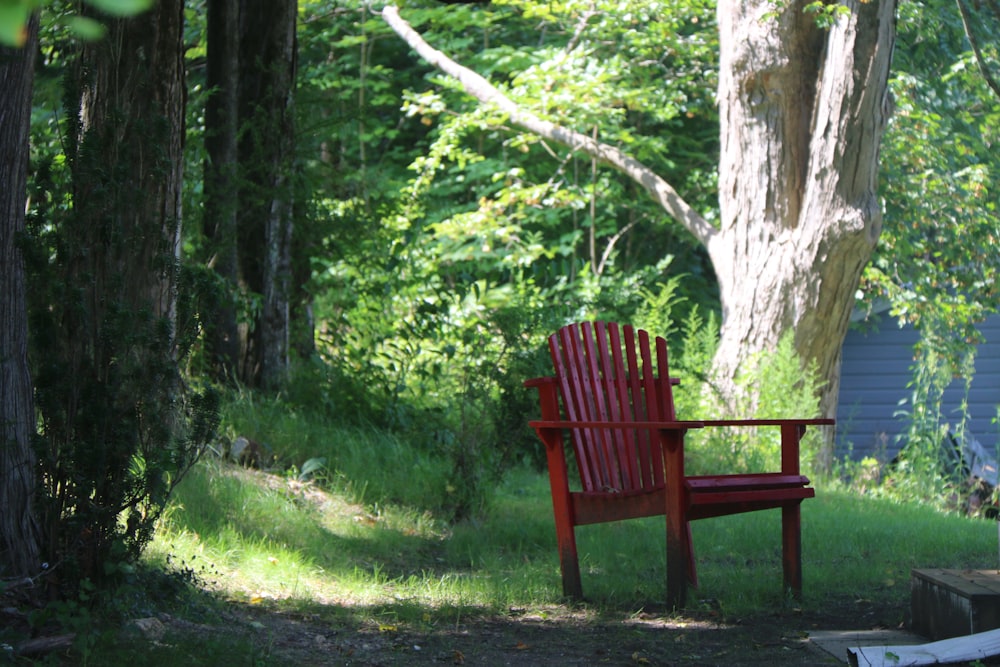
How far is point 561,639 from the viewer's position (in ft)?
13.9

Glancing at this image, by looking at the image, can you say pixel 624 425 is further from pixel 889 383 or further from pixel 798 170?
pixel 889 383

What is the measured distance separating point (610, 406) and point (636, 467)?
0.31m

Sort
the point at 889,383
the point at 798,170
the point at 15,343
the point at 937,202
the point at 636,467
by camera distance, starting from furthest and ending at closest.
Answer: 1. the point at 889,383
2. the point at 937,202
3. the point at 798,170
4. the point at 636,467
5. the point at 15,343

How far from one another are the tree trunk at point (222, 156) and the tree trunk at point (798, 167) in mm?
4395

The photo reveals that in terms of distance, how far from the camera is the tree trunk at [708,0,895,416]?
9.38 m

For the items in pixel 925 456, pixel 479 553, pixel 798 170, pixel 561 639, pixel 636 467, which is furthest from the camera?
pixel 925 456

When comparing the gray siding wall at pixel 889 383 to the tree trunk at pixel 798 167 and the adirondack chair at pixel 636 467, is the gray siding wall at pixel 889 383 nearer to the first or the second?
the tree trunk at pixel 798 167

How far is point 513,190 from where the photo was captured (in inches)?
533

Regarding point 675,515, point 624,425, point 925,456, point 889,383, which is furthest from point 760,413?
point 889,383

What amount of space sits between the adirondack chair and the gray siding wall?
11.3 m

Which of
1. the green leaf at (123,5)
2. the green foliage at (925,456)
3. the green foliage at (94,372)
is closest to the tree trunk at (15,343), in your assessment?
the green foliage at (94,372)

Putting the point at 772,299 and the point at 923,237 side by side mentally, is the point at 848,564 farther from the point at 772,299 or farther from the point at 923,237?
the point at 923,237

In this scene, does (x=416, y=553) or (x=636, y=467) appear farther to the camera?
(x=416, y=553)

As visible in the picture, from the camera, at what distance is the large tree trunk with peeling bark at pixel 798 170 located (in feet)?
30.8
